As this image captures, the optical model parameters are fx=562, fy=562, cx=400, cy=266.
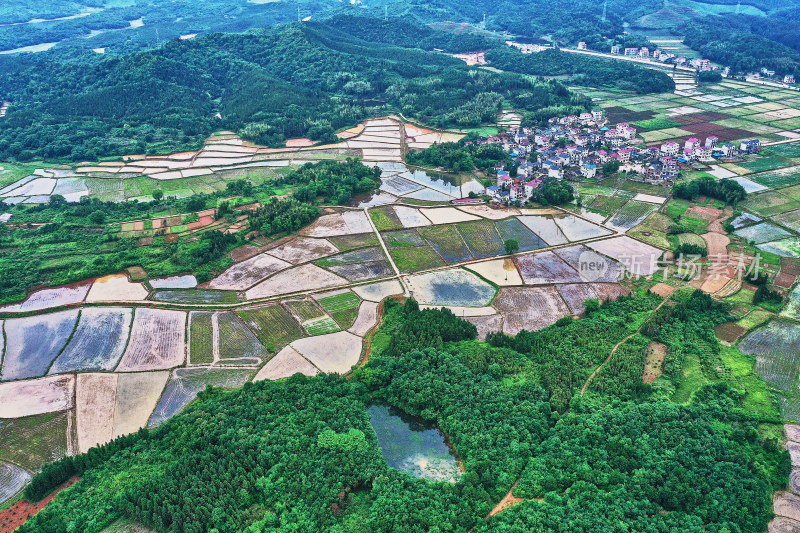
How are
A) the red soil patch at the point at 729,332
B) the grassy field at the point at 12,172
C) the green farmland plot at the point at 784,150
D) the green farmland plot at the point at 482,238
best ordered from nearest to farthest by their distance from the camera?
the red soil patch at the point at 729,332, the green farmland plot at the point at 482,238, the grassy field at the point at 12,172, the green farmland plot at the point at 784,150

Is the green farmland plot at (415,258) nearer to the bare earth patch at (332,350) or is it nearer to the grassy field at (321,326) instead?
the grassy field at (321,326)

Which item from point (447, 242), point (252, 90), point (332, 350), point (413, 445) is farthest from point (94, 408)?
point (252, 90)

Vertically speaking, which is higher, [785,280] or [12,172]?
[12,172]

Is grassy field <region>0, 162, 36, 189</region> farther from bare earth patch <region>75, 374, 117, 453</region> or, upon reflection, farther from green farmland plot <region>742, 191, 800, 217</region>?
green farmland plot <region>742, 191, 800, 217</region>

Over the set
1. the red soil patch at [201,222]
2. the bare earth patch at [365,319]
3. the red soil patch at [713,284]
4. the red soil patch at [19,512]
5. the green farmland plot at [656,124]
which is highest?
the green farmland plot at [656,124]

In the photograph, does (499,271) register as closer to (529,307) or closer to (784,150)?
(529,307)

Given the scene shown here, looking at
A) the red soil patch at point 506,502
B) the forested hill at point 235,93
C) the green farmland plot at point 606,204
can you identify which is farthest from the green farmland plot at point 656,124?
the red soil patch at point 506,502
